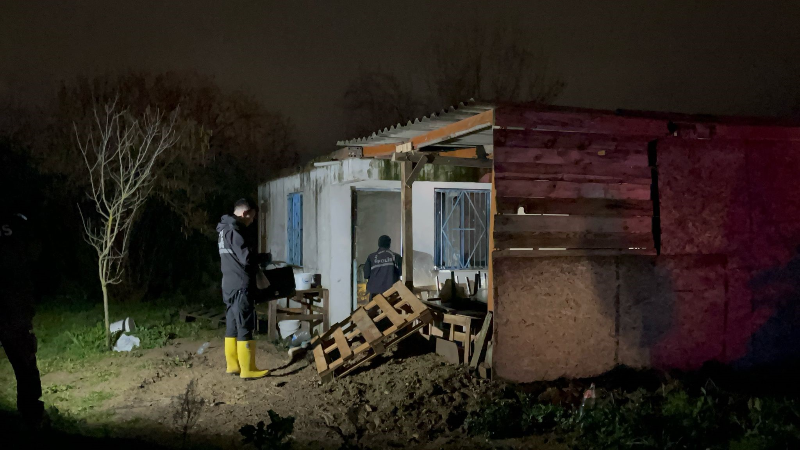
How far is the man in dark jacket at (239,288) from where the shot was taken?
6.55 m

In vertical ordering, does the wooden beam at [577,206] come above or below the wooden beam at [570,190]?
below

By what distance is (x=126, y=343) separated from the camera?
8484 mm

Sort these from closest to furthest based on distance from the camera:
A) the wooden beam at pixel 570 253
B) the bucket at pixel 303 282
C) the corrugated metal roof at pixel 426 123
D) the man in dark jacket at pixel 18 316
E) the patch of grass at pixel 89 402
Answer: the man in dark jacket at pixel 18 316
the corrugated metal roof at pixel 426 123
the wooden beam at pixel 570 253
the patch of grass at pixel 89 402
the bucket at pixel 303 282

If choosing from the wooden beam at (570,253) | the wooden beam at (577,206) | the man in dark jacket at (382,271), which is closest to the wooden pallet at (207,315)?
the man in dark jacket at (382,271)

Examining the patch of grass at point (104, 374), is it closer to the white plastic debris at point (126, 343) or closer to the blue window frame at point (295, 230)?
the white plastic debris at point (126, 343)

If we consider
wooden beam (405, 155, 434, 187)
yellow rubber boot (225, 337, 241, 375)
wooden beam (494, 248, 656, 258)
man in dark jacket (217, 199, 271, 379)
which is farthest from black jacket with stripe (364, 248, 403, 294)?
wooden beam (494, 248, 656, 258)

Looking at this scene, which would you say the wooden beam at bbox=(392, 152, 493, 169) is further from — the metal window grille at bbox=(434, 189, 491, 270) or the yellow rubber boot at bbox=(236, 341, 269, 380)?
the yellow rubber boot at bbox=(236, 341, 269, 380)

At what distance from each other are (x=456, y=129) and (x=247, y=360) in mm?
3633

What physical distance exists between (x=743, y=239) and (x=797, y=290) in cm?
98

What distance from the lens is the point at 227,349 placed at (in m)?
→ 6.78

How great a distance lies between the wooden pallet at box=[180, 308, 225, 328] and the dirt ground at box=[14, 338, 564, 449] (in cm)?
259

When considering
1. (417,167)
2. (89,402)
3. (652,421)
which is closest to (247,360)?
(89,402)

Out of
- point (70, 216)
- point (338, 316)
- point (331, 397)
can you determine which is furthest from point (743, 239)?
point (70, 216)

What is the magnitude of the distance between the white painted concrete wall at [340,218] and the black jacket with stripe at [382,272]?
72 cm
